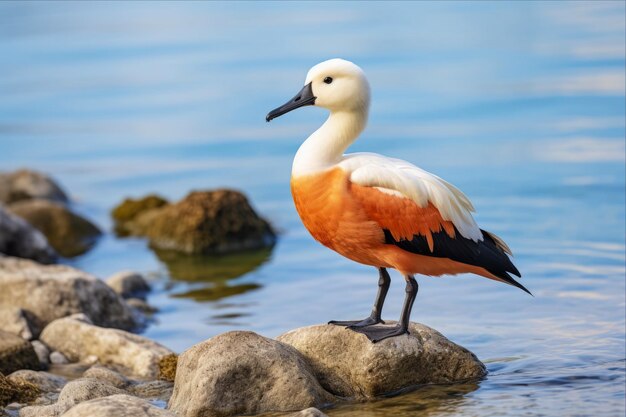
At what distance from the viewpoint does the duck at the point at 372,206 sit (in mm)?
9867

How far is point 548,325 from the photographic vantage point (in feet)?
41.7

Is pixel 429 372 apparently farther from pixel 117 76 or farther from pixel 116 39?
pixel 116 39

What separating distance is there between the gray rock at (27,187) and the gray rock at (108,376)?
9.50m

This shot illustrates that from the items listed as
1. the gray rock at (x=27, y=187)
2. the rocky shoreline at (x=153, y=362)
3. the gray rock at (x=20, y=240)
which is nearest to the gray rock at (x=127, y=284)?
the rocky shoreline at (x=153, y=362)

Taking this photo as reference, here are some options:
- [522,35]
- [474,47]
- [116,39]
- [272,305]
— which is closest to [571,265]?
[272,305]

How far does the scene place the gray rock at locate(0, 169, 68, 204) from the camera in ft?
66.9

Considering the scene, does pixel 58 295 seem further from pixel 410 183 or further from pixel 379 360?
pixel 410 183

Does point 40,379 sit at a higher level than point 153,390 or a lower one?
higher

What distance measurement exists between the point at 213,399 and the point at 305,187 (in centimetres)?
181

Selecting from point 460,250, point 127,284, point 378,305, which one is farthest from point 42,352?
point 460,250

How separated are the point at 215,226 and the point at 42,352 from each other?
5.50 meters

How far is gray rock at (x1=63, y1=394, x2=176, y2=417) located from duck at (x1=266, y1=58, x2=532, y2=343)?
2065 millimetres

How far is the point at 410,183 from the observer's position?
32.8 feet

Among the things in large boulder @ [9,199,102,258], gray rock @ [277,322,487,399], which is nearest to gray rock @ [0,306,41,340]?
gray rock @ [277,322,487,399]
